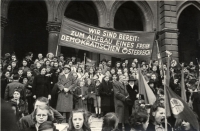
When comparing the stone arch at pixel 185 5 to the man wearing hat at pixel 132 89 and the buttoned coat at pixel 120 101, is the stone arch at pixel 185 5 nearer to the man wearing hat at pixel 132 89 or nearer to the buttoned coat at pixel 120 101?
the man wearing hat at pixel 132 89

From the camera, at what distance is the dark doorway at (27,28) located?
53.5ft

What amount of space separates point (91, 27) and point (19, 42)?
9.28 meters

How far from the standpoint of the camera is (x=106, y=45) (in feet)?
27.6

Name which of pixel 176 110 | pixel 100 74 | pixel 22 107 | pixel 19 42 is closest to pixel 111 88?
pixel 100 74

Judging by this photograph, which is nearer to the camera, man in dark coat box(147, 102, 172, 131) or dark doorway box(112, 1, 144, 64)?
man in dark coat box(147, 102, 172, 131)

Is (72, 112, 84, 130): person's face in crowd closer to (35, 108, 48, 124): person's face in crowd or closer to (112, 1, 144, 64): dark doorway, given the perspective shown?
(35, 108, 48, 124): person's face in crowd

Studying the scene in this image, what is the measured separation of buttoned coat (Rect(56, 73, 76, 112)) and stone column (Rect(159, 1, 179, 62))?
6807 mm

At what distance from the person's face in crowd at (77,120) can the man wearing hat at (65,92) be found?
3.30m

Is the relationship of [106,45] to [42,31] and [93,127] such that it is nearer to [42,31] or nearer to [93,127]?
[93,127]

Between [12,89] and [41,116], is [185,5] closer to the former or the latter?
[12,89]

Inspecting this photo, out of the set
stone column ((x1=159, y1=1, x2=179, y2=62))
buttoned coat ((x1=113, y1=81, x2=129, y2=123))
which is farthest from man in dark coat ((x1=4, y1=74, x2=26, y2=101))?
stone column ((x1=159, y1=1, x2=179, y2=62))

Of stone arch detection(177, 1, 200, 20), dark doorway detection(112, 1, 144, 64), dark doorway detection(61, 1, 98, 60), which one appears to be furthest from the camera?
dark doorway detection(112, 1, 144, 64)

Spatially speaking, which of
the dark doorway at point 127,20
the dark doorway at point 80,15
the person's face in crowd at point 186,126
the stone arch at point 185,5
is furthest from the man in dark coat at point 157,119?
the dark doorway at point 127,20

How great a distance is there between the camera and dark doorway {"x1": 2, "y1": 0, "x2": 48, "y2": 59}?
16297 millimetres
